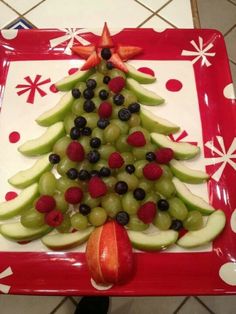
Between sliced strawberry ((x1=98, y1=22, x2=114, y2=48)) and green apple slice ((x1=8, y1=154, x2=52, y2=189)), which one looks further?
sliced strawberry ((x1=98, y1=22, x2=114, y2=48))

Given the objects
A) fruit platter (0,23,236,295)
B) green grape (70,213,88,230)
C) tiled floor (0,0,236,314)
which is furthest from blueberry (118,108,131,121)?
tiled floor (0,0,236,314)

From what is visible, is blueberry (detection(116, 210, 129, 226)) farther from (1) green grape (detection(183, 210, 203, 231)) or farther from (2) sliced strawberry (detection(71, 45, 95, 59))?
(2) sliced strawberry (detection(71, 45, 95, 59))

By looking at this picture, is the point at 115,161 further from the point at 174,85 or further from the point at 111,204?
the point at 174,85

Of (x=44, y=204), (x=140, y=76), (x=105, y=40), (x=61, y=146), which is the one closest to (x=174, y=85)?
(x=140, y=76)

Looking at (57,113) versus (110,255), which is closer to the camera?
(110,255)

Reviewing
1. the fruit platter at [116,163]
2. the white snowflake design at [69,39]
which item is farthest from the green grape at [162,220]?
the white snowflake design at [69,39]

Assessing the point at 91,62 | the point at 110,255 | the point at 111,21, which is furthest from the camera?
the point at 111,21

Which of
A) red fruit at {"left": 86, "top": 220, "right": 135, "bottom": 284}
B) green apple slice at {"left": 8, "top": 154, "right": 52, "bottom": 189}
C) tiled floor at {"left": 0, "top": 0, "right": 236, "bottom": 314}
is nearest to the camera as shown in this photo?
red fruit at {"left": 86, "top": 220, "right": 135, "bottom": 284}
